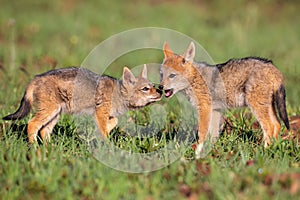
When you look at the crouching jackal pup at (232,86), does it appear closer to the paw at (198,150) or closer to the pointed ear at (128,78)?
the paw at (198,150)

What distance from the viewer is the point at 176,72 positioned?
7.20 m

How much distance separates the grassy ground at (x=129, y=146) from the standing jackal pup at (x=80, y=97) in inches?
11.2

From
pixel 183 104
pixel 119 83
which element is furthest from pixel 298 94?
pixel 119 83

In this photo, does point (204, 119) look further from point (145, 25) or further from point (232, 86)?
point (145, 25)

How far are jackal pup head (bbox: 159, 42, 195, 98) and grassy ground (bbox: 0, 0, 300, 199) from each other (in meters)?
0.89

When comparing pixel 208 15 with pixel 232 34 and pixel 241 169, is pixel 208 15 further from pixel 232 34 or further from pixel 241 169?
Result: pixel 241 169

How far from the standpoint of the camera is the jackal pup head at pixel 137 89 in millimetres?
7371

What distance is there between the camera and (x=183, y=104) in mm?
8680

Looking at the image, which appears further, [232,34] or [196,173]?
[232,34]

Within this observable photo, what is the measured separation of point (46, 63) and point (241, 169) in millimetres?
7137

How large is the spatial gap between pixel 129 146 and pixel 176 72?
1.41 metres

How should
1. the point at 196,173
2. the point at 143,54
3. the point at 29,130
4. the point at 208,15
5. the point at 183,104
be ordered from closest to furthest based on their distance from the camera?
the point at 196,173
the point at 29,130
the point at 183,104
the point at 143,54
the point at 208,15

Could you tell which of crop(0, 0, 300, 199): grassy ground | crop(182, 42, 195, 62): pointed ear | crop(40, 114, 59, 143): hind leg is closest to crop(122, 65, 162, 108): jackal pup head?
crop(182, 42, 195, 62): pointed ear

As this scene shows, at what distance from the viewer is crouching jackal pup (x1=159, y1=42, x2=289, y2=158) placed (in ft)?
22.4
